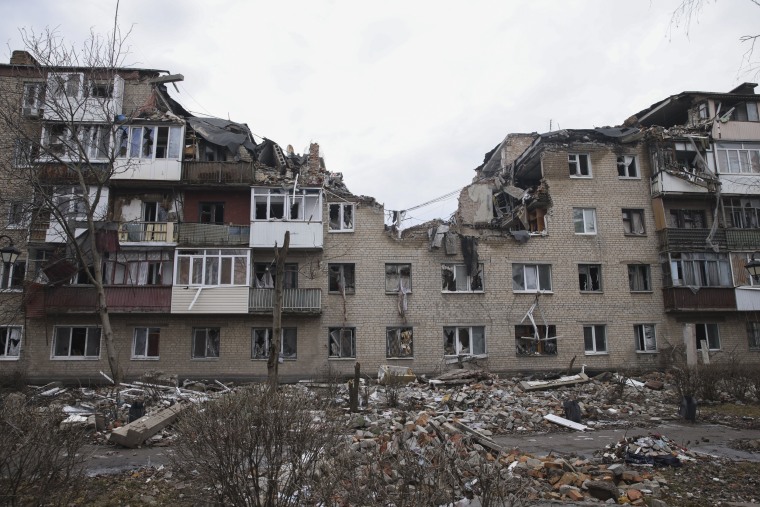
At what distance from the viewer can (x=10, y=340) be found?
84.9 feet

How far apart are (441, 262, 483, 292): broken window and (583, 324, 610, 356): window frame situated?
6.06 m

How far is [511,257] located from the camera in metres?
28.1

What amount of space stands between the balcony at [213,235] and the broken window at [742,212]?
26.4 meters

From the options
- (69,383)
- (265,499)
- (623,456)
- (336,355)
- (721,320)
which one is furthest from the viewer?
(721,320)

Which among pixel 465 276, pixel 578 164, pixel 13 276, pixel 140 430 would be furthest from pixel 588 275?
pixel 13 276

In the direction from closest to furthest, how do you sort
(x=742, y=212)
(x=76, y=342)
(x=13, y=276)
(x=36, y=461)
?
(x=36, y=461) < (x=76, y=342) < (x=13, y=276) < (x=742, y=212)

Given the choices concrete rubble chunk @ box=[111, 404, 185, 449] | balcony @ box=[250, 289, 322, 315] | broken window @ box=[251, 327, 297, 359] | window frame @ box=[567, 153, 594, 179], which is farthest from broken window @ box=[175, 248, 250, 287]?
window frame @ box=[567, 153, 594, 179]

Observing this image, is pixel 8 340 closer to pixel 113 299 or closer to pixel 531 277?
pixel 113 299

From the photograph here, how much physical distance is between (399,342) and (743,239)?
19.4m

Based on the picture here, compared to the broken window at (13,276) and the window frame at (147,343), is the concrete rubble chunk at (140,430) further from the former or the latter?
the broken window at (13,276)

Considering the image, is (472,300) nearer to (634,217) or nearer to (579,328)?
(579,328)

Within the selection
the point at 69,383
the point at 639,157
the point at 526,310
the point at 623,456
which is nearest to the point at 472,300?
the point at 526,310

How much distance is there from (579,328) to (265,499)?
25562mm

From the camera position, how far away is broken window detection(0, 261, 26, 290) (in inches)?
1037
